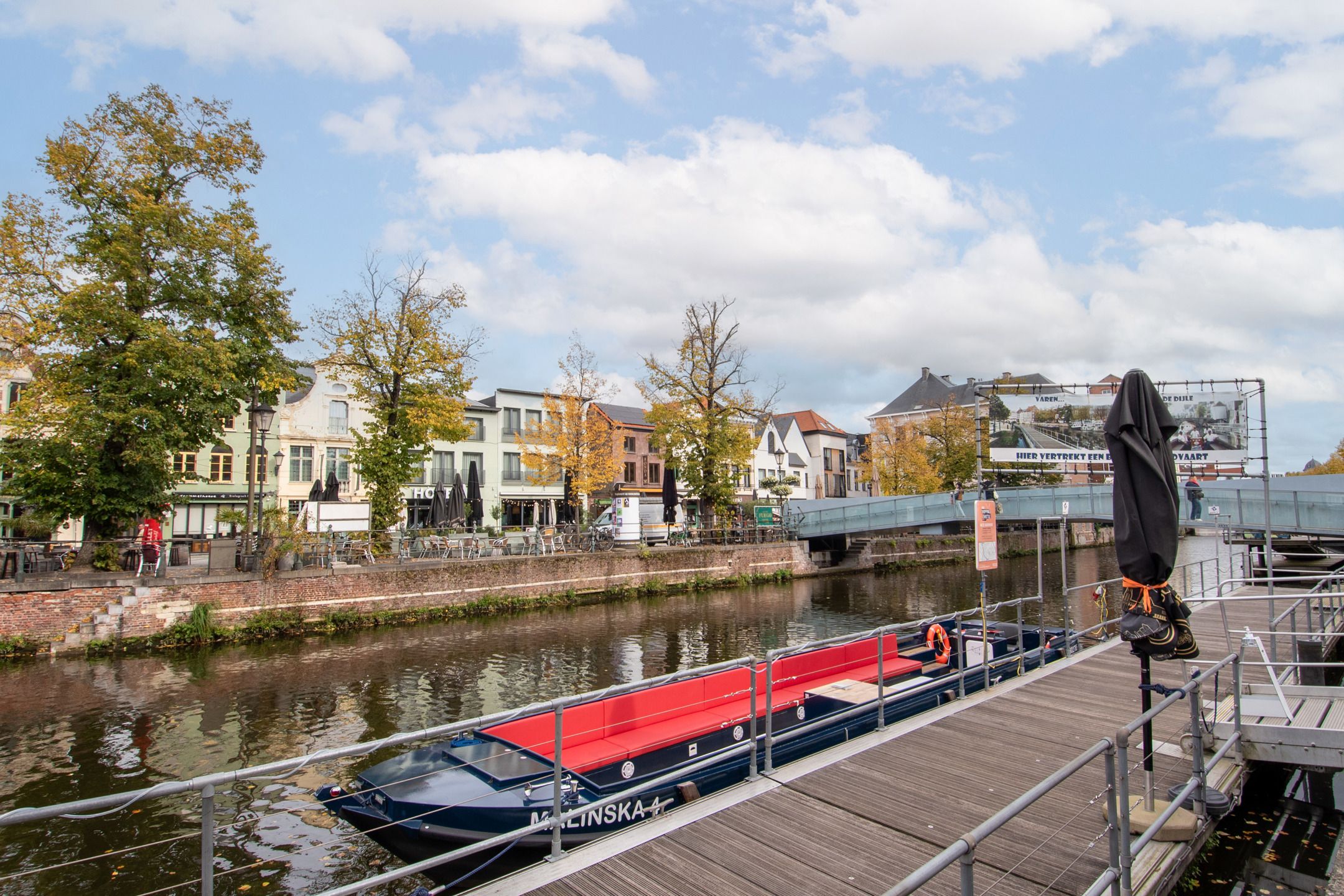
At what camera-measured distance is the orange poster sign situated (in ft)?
36.9

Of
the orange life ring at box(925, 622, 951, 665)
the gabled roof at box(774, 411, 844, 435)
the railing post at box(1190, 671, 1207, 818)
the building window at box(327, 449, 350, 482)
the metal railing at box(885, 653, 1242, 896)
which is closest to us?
the metal railing at box(885, 653, 1242, 896)

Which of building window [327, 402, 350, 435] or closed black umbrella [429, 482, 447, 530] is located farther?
building window [327, 402, 350, 435]

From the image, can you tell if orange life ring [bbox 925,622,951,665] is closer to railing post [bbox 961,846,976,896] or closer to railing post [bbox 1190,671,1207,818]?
railing post [bbox 1190,671,1207,818]

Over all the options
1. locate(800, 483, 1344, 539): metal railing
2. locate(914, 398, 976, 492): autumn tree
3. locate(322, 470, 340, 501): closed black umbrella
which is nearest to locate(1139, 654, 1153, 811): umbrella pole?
locate(800, 483, 1344, 539): metal railing

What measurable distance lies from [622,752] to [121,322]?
20.1 m

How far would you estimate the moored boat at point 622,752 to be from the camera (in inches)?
269

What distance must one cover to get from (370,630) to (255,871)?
Answer: 15325 millimetres

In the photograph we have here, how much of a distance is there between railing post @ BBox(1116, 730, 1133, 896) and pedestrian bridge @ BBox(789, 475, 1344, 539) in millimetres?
12360

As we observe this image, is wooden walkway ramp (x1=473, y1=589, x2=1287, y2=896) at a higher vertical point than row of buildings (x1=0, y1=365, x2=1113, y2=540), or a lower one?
lower

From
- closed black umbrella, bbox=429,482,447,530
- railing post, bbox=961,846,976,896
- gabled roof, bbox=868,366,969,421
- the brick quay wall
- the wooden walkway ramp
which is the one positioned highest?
gabled roof, bbox=868,366,969,421

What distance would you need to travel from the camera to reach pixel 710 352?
127 feet

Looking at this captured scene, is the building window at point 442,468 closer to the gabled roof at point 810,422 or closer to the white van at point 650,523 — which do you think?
the white van at point 650,523

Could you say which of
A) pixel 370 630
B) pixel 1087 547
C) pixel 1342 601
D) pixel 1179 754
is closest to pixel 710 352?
pixel 370 630

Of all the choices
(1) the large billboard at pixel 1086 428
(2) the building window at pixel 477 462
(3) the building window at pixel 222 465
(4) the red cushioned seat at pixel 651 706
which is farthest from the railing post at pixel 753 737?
(2) the building window at pixel 477 462
